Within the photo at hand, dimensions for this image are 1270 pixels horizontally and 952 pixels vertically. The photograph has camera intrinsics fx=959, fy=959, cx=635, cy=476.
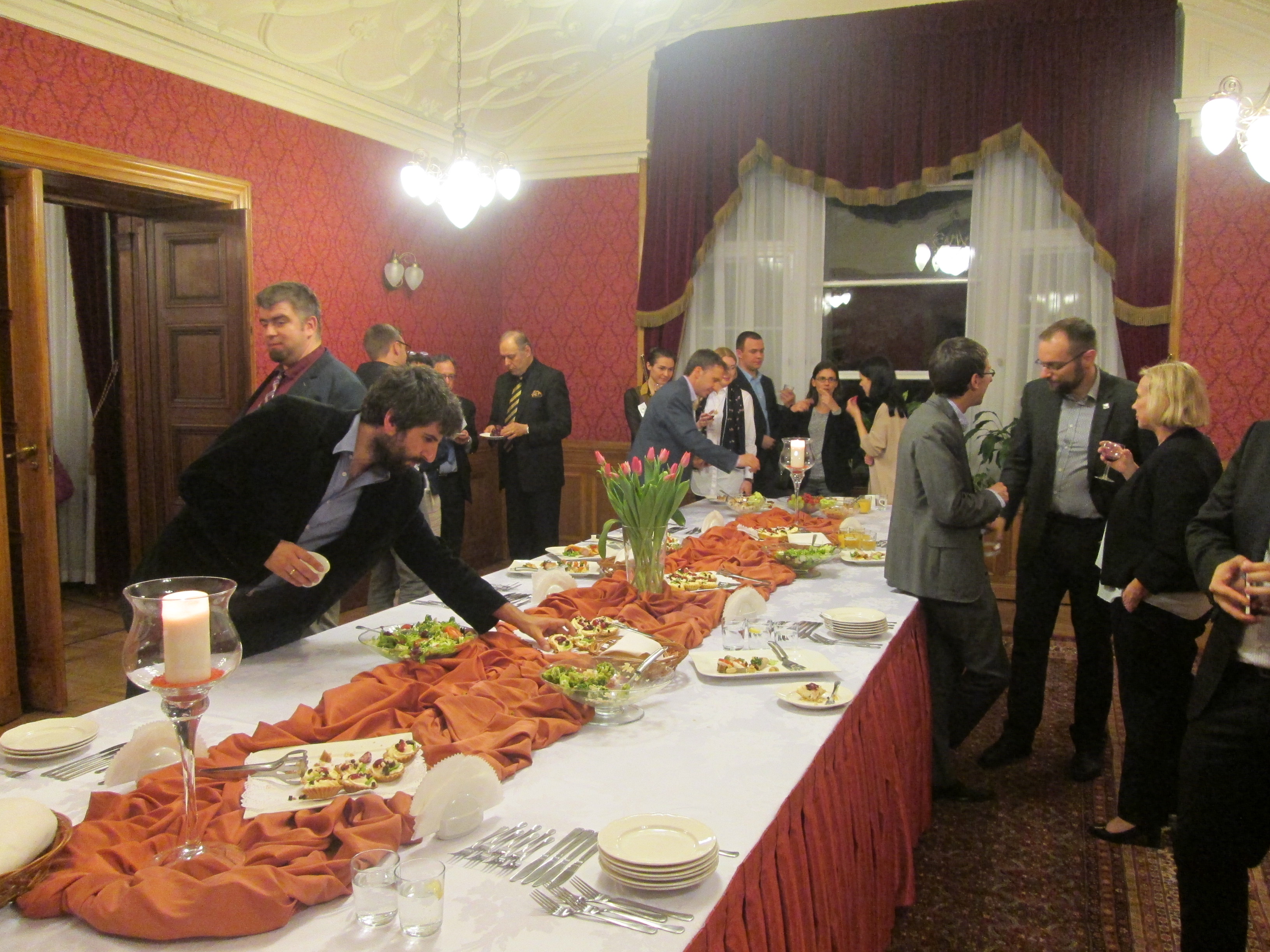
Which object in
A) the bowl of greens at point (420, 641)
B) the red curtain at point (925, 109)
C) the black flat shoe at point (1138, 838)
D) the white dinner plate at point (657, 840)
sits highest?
the red curtain at point (925, 109)

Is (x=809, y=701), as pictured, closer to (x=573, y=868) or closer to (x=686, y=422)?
(x=573, y=868)

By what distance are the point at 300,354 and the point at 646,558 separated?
137 cm

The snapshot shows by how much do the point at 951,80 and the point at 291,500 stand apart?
4985 mm

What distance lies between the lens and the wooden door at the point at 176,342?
4703 mm

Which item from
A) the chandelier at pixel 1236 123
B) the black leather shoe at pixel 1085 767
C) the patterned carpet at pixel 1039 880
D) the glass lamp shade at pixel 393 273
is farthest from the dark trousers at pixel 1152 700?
the glass lamp shade at pixel 393 273

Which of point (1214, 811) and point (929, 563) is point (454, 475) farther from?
point (1214, 811)

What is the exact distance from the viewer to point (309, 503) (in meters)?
2.09

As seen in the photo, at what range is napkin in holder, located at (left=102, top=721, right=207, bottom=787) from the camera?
142 cm

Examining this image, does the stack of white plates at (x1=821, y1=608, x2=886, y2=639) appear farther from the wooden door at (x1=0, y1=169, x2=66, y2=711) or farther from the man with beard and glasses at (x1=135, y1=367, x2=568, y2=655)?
the wooden door at (x1=0, y1=169, x2=66, y2=711)

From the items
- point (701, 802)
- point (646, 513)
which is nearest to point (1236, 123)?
point (646, 513)

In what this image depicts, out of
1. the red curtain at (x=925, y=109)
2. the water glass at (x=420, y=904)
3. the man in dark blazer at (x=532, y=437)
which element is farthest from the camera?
the man in dark blazer at (x=532, y=437)

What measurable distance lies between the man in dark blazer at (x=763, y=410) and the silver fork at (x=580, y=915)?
3.82 metres

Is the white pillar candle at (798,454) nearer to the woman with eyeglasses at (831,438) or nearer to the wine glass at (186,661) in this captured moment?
the woman with eyeglasses at (831,438)

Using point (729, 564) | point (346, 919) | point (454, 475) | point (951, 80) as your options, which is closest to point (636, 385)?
point (454, 475)
